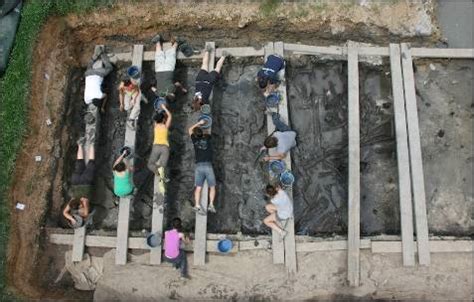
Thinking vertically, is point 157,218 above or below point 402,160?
below

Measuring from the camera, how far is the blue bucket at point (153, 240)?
7.59 metres

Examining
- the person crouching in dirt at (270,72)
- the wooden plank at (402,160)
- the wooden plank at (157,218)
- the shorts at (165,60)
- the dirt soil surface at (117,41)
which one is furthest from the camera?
the shorts at (165,60)

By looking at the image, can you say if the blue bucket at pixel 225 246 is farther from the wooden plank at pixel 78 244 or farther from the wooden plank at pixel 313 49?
the wooden plank at pixel 313 49

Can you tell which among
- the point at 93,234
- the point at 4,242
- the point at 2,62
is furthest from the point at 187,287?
the point at 2,62

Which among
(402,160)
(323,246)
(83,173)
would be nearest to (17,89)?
(83,173)

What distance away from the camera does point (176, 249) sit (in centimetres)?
732

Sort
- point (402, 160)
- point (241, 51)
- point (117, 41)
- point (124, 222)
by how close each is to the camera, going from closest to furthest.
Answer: point (402, 160) < point (124, 222) < point (241, 51) < point (117, 41)

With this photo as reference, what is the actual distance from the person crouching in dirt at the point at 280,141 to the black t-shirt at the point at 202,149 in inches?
38.5

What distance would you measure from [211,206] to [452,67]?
5.29 metres

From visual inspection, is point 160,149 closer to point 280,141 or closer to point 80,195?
point 80,195

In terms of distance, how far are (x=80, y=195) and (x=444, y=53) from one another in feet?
23.6

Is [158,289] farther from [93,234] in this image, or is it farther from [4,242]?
[4,242]

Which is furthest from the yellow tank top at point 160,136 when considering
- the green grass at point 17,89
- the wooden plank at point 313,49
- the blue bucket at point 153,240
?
the wooden plank at point 313,49

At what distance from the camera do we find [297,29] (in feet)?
28.3
